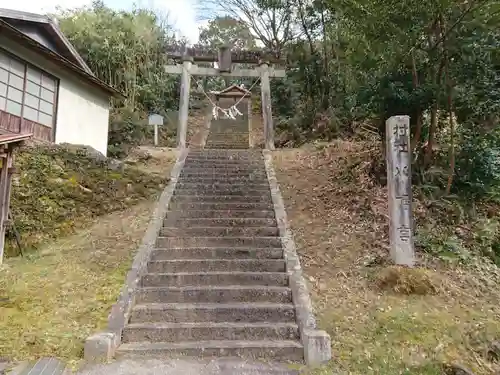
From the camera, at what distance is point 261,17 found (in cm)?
2105

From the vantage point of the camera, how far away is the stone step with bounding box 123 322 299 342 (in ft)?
12.9

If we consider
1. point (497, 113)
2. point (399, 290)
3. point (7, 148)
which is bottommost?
point (399, 290)

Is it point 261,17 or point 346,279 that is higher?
point 261,17

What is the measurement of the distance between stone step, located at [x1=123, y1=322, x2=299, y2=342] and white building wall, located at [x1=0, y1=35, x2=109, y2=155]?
7054mm

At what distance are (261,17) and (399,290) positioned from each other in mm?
19985

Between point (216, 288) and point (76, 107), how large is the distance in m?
7.85

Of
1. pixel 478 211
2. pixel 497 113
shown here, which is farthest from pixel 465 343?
pixel 497 113

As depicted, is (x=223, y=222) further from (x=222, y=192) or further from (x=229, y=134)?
(x=229, y=134)

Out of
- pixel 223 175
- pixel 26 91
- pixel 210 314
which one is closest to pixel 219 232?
pixel 210 314

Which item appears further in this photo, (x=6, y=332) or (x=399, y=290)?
(x=399, y=290)

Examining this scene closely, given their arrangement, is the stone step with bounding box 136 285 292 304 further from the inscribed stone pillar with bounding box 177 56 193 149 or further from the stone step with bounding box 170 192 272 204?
the inscribed stone pillar with bounding box 177 56 193 149

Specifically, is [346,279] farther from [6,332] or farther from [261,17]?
[261,17]

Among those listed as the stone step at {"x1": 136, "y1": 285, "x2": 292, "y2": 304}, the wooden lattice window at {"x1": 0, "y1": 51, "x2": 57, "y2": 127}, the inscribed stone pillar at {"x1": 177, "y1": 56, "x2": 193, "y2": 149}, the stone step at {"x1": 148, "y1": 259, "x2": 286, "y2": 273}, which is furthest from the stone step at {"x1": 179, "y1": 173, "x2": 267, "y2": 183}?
the stone step at {"x1": 136, "y1": 285, "x2": 292, "y2": 304}

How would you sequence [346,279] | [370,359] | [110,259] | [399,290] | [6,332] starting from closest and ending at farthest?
A: [370,359] → [6,332] → [399,290] → [346,279] → [110,259]
